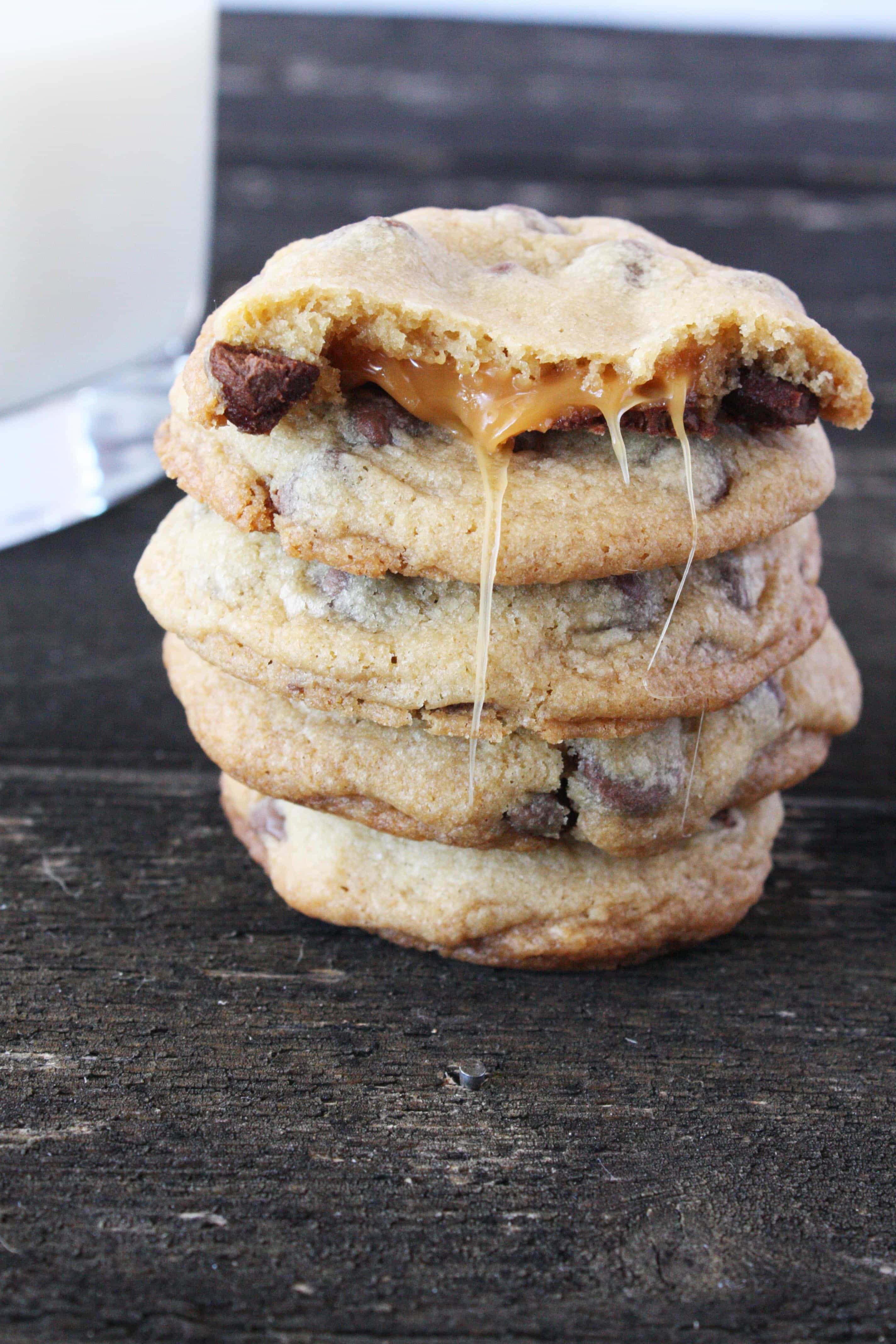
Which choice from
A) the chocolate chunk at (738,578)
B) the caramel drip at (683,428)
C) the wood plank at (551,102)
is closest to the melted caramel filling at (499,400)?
the caramel drip at (683,428)

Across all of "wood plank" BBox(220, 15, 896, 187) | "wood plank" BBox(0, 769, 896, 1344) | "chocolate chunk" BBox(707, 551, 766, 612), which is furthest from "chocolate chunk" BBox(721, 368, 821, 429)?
"wood plank" BBox(220, 15, 896, 187)

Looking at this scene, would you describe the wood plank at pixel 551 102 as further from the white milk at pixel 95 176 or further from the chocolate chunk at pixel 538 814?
the chocolate chunk at pixel 538 814

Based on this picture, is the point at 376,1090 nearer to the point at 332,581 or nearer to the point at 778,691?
the point at 332,581

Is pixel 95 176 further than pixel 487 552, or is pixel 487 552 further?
pixel 95 176

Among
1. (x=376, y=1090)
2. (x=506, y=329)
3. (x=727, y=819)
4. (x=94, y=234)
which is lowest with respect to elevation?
(x=376, y=1090)

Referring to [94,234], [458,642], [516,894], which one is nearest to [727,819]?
[516,894]

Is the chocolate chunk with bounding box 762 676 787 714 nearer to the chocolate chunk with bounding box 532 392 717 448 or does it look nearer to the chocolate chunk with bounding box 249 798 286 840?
the chocolate chunk with bounding box 532 392 717 448

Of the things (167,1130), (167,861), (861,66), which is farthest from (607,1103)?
(861,66)
